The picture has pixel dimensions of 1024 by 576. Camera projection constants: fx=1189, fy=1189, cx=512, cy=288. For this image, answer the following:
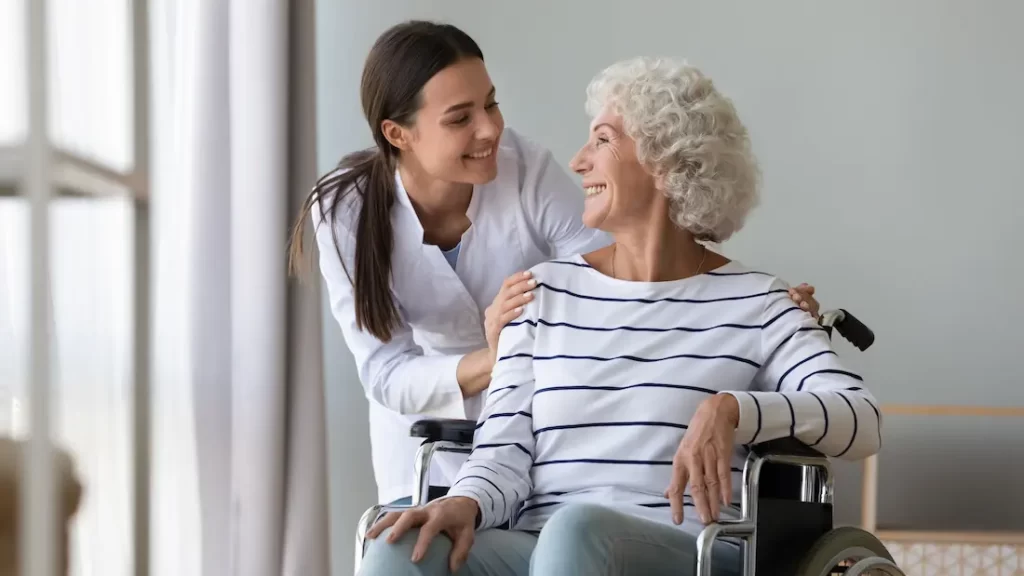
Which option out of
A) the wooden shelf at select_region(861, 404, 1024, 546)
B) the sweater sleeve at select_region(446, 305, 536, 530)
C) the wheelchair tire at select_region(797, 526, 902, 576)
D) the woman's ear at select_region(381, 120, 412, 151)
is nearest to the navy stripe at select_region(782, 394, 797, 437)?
the wheelchair tire at select_region(797, 526, 902, 576)

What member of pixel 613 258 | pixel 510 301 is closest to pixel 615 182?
pixel 613 258

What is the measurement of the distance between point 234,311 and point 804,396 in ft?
5.37

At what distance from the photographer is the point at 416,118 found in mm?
2096

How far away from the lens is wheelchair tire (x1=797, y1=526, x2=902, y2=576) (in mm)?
1494

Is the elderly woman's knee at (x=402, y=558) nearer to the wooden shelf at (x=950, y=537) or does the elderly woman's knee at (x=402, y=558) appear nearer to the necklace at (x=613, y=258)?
the necklace at (x=613, y=258)

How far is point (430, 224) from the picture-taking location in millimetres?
2234

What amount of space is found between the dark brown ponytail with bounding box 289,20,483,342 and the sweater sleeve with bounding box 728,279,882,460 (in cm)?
72

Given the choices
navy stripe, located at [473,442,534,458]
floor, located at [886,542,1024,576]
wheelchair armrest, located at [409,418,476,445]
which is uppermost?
wheelchair armrest, located at [409,418,476,445]

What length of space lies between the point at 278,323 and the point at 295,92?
60 cm

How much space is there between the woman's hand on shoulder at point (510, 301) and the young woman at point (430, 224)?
5.5 inches

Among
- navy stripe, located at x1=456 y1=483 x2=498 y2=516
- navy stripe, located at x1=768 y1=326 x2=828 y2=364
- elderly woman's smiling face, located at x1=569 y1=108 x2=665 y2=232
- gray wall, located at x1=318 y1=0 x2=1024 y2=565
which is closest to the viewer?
navy stripe, located at x1=456 y1=483 x2=498 y2=516

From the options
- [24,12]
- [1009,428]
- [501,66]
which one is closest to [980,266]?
[1009,428]

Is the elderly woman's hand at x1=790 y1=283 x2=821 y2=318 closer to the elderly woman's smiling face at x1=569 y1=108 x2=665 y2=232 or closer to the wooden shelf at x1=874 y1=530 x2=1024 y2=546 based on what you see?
the elderly woman's smiling face at x1=569 y1=108 x2=665 y2=232

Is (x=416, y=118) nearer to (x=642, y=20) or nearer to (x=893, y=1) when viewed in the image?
(x=642, y=20)
